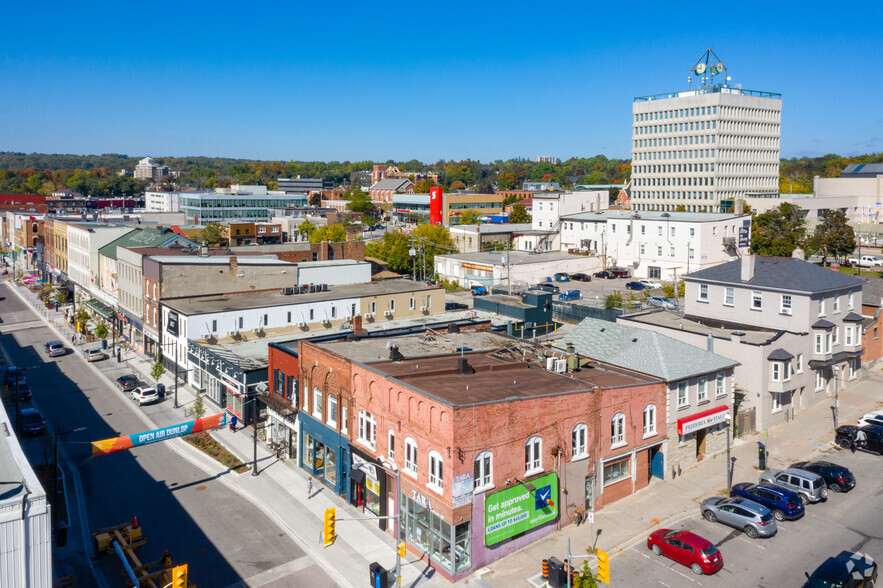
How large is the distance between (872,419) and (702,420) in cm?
1304

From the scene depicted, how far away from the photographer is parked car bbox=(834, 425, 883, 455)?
39.7 m

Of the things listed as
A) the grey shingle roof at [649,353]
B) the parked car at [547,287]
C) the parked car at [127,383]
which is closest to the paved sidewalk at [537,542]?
the grey shingle roof at [649,353]

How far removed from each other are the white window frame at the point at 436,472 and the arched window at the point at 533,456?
12.6 ft

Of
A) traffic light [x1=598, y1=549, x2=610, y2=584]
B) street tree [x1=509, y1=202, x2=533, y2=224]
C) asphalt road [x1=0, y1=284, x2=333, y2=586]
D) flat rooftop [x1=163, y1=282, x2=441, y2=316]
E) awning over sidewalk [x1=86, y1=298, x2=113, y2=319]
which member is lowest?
asphalt road [x1=0, y1=284, x2=333, y2=586]

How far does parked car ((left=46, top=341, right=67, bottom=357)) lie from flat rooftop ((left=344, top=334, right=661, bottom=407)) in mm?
39121

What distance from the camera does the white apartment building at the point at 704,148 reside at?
412 feet

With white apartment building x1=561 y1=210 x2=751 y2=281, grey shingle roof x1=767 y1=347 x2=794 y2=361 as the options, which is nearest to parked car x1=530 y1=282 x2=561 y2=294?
white apartment building x1=561 y1=210 x2=751 y2=281

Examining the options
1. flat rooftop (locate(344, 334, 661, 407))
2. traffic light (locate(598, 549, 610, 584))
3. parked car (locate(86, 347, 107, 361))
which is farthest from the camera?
parked car (locate(86, 347, 107, 361))

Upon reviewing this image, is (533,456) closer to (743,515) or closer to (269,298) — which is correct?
(743,515)

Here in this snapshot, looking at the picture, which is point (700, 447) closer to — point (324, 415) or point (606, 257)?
point (324, 415)

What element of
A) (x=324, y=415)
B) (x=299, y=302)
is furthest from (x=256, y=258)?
(x=324, y=415)

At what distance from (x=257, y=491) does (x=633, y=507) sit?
18.6 metres

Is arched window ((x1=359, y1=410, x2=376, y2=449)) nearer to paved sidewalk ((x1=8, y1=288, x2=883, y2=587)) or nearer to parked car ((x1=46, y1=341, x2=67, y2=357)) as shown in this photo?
paved sidewalk ((x1=8, y1=288, x2=883, y2=587))

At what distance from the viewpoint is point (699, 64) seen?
129000mm
